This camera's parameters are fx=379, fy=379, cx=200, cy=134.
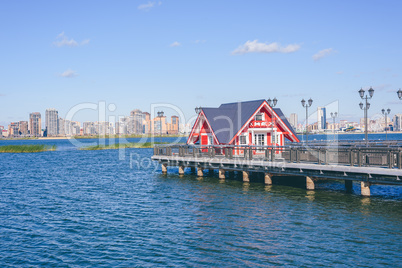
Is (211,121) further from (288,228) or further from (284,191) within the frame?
(288,228)

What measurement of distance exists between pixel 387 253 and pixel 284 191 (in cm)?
1416

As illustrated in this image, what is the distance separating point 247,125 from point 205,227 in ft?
70.0

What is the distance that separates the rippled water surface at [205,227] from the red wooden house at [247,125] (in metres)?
7.70

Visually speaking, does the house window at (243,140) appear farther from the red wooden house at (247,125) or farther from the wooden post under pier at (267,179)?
the wooden post under pier at (267,179)

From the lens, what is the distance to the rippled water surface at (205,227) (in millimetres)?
15914

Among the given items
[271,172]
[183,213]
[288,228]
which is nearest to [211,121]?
[271,172]

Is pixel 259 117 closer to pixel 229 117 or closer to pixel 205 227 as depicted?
pixel 229 117

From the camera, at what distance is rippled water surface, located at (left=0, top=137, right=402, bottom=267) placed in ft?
52.2

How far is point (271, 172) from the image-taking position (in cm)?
3092

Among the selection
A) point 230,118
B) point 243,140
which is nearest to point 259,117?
point 243,140

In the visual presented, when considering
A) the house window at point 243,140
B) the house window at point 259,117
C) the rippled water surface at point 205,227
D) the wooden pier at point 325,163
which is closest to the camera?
the rippled water surface at point 205,227

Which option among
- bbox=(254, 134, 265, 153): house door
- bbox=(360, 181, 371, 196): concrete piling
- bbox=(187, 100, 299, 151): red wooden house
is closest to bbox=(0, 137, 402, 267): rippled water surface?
bbox=(360, 181, 371, 196): concrete piling

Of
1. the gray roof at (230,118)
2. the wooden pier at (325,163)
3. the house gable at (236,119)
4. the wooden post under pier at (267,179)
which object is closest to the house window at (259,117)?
the house gable at (236,119)

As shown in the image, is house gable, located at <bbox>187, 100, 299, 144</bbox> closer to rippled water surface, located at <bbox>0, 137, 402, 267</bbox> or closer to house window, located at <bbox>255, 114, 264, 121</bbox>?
house window, located at <bbox>255, 114, 264, 121</bbox>
